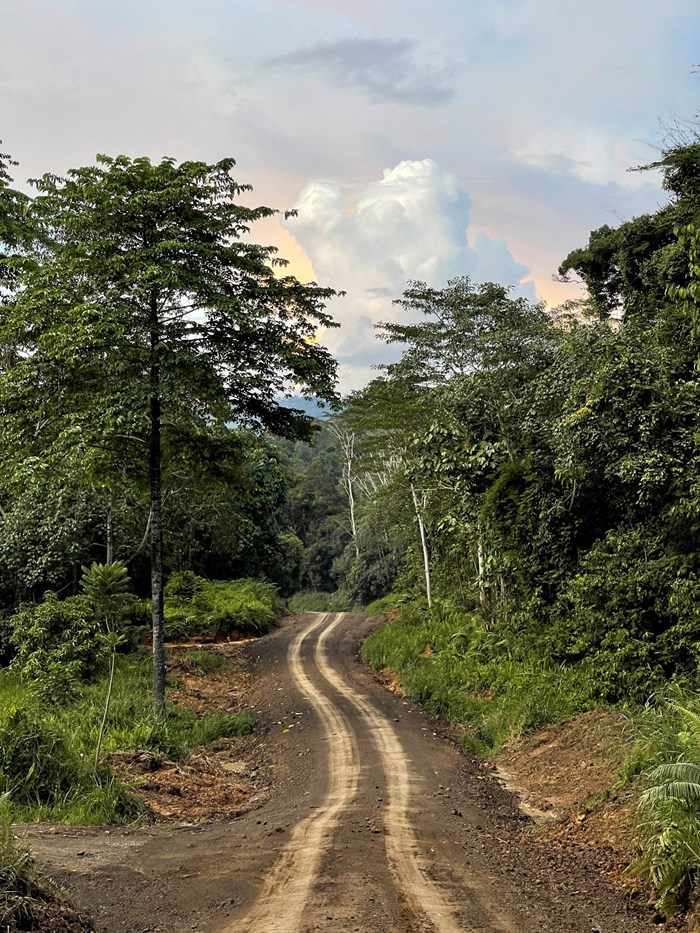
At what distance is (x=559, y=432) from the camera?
13.2 meters

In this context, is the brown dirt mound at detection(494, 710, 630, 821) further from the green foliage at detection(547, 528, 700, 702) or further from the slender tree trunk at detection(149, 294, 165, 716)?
the slender tree trunk at detection(149, 294, 165, 716)

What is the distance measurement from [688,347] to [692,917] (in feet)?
32.3

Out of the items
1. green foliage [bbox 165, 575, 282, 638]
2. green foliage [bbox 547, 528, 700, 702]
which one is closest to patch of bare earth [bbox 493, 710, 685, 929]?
green foliage [bbox 547, 528, 700, 702]

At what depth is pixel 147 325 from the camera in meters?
12.7

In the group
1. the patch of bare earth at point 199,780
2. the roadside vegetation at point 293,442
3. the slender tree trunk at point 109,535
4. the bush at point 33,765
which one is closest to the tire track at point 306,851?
the patch of bare earth at point 199,780

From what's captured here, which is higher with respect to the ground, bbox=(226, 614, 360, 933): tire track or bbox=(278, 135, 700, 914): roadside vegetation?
bbox=(278, 135, 700, 914): roadside vegetation

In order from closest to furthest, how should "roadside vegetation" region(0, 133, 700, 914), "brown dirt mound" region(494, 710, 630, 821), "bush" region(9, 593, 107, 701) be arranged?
"brown dirt mound" region(494, 710, 630, 821), "roadside vegetation" region(0, 133, 700, 914), "bush" region(9, 593, 107, 701)

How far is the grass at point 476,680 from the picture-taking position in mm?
12148

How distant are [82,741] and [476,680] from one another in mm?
8488

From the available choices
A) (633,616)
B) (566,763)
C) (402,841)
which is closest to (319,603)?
(633,616)

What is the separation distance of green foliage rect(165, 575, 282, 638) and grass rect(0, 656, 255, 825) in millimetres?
6645

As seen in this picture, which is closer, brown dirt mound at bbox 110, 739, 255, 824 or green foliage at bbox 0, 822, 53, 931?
green foliage at bbox 0, 822, 53, 931

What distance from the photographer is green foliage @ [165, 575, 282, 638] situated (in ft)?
79.7

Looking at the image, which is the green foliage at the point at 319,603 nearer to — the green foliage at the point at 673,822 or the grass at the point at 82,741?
the grass at the point at 82,741
